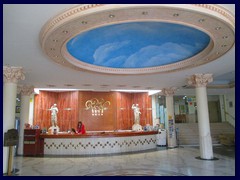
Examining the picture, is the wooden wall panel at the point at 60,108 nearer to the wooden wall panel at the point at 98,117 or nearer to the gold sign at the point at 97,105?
the wooden wall panel at the point at 98,117

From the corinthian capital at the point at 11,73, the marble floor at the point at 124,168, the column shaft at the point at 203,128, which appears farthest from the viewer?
the column shaft at the point at 203,128

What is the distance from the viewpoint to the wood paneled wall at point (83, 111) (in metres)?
16.1

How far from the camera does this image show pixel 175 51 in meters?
7.73

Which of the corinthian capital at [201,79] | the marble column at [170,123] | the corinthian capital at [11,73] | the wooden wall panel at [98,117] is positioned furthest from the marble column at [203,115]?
the wooden wall panel at [98,117]

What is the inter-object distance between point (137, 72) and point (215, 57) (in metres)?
3.37

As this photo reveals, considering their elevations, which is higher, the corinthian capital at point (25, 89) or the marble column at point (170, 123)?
the corinthian capital at point (25, 89)

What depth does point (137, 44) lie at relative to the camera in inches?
281

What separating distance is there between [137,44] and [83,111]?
10267mm

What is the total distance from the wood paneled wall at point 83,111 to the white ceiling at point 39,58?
4153 mm

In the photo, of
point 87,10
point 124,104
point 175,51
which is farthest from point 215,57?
point 124,104

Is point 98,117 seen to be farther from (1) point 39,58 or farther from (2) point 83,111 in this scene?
(1) point 39,58

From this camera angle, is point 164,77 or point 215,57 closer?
point 215,57

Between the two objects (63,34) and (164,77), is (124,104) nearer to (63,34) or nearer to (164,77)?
(164,77)
